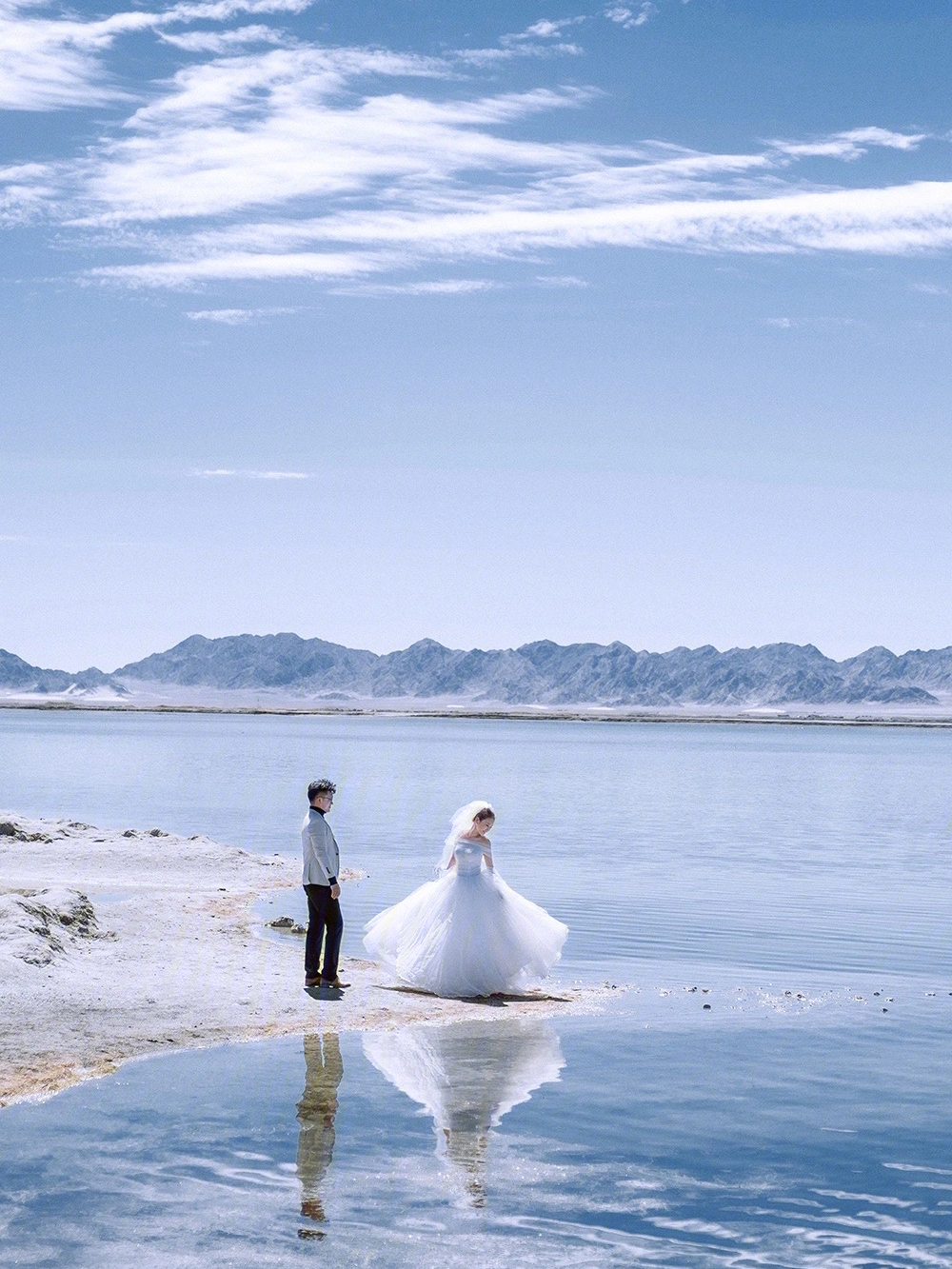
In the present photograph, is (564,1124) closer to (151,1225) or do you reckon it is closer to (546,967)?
(151,1225)

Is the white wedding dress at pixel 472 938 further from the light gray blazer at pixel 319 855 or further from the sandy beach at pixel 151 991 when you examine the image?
the light gray blazer at pixel 319 855

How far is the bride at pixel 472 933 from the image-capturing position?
58.1 ft

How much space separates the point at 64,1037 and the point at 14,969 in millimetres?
2483

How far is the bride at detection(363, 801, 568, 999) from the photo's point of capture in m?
17.7

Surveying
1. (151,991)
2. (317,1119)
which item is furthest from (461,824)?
(317,1119)

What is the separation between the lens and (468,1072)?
45.0 feet

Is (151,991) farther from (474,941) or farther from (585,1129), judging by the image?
(585,1129)

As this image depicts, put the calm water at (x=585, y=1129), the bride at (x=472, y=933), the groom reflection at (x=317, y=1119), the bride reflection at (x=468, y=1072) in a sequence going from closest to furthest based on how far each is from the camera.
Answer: the calm water at (x=585, y=1129)
the groom reflection at (x=317, y=1119)
the bride reflection at (x=468, y=1072)
the bride at (x=472, y=933)

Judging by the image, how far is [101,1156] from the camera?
10.9m

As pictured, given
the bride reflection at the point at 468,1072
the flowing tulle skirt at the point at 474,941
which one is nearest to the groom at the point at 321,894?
the flowing tulle skirt at the point at 474,941

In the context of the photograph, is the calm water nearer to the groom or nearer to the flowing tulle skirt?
the flowing tulle skirt

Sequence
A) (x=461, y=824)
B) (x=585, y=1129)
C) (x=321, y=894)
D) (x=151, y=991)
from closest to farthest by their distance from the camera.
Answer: (x=585, y=1129) → (x=151, y=991) → (x=321, y=894) → (x=461, y=824)

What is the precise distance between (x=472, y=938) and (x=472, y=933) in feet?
0.18

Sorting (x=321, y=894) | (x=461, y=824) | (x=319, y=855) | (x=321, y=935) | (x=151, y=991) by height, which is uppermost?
(x=461, y=824)
